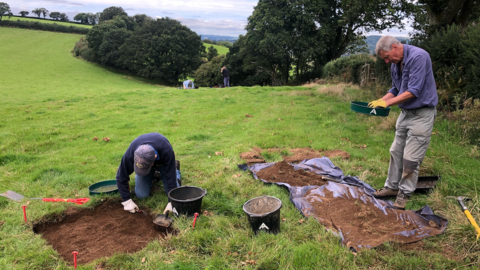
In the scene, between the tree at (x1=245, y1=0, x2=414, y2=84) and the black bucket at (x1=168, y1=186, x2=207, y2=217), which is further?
the tree at (x1=245, y1=0, x2=414, y2=84)

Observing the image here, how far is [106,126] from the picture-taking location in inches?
342

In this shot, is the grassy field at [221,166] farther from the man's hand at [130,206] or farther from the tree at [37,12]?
the tree at [37,12]

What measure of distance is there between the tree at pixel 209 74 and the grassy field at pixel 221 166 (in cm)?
2253

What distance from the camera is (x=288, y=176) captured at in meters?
4.71

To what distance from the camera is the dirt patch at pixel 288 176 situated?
4.55 meters

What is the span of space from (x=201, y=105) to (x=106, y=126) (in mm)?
4249

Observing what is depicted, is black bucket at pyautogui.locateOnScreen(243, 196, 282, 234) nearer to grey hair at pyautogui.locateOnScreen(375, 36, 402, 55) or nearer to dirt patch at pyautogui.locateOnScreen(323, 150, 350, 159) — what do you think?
grey hair at pyautogui.locateOnScreen(375, 36, 402, 55)

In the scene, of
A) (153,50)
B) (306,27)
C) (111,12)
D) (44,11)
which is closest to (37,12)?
(44,11)

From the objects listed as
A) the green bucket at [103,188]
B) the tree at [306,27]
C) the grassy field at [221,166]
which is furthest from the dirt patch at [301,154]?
the tree at [306,27]

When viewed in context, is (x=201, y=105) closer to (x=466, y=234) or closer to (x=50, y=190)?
(x=50, y=190)

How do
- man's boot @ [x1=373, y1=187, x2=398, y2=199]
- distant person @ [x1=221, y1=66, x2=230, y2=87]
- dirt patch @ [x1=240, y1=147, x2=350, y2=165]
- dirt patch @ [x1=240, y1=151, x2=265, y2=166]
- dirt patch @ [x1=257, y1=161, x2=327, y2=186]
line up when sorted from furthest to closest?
distant person @ [x1=221, y1=66, x2=230, y2=87], dirt patch @ [x1=240, y1=147, x2=350, y2=165], dirt patch @ [x1=240, y1=151, x2=265, y2=166], dirt patch @ [x1=257, y1=161, x2=327, y2=186], man's boot @ [x1=373, y1=187, x2=398, y2=199]

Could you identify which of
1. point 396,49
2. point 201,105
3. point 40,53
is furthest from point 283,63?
point 40,53

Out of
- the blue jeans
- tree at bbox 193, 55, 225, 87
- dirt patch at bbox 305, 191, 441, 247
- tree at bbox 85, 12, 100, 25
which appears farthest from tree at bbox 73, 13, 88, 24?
dirt patch at bbox 305, 191, 441, 247

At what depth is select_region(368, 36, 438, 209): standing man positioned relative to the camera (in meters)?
3.41
